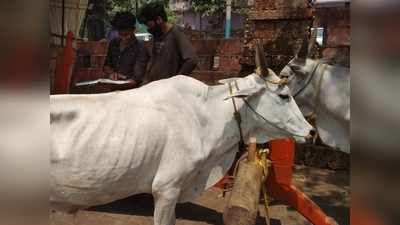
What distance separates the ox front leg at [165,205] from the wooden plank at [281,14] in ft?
10.4

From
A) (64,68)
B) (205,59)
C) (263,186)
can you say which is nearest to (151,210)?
(263,186)

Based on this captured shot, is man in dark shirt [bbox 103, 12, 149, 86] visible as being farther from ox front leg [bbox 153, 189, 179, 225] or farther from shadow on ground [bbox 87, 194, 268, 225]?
ox front leg [bbox 153, 189, 179, 225]

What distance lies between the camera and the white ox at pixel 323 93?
3.65 metres

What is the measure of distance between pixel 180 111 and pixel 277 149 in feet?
Result: 4.16

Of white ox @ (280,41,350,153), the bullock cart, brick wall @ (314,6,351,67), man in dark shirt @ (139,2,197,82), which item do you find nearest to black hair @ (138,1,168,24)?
man in dark shirt @ (139,2,197,82)

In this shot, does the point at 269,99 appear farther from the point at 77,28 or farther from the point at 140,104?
the point at 77,28

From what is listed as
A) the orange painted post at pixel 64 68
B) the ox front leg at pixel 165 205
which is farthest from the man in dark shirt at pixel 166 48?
the orange painted post at pixel 64 68

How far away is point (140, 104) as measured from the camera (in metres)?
2.81

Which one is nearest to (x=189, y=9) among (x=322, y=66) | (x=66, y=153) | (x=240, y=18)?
(x=240, y=18)

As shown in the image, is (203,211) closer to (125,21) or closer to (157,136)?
(157,136)

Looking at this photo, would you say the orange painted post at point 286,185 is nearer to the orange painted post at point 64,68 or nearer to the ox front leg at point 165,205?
the ox front leg at point 165,205

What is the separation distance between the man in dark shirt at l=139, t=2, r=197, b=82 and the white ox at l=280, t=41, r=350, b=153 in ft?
2.62

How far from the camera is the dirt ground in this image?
4.06 metres

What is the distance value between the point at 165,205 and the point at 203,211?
5.14 ft
